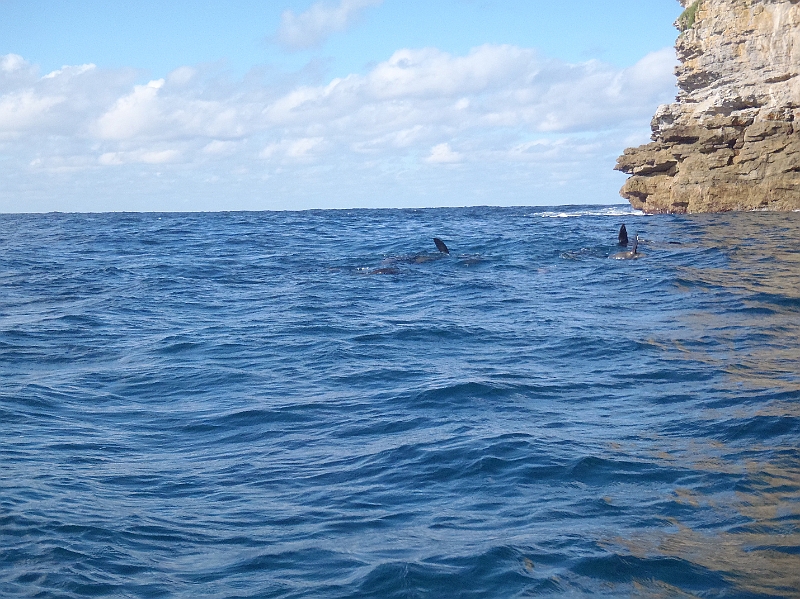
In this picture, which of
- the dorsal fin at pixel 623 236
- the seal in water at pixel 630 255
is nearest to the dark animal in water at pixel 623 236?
the dorsal fin at pixel 623 236

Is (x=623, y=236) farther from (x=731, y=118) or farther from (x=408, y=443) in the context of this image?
(x=408, y=443)

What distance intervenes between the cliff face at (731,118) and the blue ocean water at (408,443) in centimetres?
1714

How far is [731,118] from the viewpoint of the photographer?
31.4 m

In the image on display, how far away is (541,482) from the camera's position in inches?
218

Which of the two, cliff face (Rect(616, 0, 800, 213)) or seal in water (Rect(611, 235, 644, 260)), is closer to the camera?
seal in water (Rect(611, 235, 644, 260))

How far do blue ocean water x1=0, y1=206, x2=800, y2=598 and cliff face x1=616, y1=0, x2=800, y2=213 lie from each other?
1714 cm

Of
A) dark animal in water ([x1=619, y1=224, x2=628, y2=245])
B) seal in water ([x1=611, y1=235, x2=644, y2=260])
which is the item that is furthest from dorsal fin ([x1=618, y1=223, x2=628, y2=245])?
seal in water ([x1=611, y1=235, x2=644, y2=260])

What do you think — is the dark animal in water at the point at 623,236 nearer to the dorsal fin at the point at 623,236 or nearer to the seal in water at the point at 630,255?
the dorsal fin at the point at 623,236

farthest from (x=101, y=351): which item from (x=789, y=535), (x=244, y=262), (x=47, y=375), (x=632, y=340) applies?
(x=244, y=262)

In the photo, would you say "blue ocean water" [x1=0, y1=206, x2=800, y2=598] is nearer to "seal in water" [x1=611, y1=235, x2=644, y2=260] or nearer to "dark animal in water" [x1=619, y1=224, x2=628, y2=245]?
"seal in water" [x1=611, y1=235, x2=644, y2=260]

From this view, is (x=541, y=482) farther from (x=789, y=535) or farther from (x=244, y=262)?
(x=244, y=262)

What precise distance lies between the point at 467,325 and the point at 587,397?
4.09 metres

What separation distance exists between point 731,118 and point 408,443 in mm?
29264

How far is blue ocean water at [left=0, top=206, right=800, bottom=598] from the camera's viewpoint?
4.31 metres
